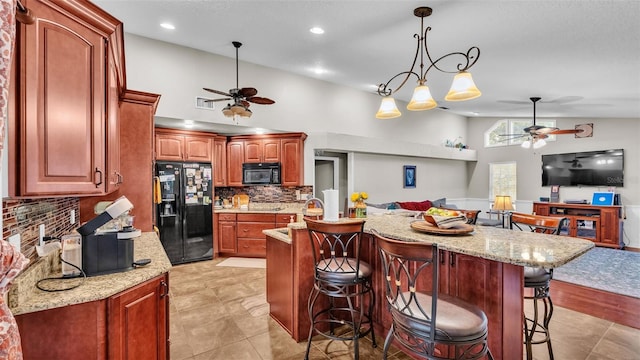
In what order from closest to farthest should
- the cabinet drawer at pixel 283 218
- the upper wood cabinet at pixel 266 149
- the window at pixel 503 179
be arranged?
the cabinet drawer at pixel 283 218 → the upper wood cabinet at pixel 266 149 → the window at pixel 503 179

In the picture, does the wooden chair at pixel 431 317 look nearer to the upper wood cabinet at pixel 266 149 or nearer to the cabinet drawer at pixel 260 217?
the cabinet drawer at pixel 260 217

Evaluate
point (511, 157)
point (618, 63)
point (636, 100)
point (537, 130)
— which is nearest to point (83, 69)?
point (618, 63)

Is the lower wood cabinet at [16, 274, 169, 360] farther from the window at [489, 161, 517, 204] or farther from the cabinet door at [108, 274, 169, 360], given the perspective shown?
the window at [489, 161, 517, 204]

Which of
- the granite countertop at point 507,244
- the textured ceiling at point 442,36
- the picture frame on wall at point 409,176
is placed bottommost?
the granite countertop at point 507,244

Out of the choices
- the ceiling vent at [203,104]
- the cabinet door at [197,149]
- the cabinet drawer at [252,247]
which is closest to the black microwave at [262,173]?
the cabinet door at [197,149]

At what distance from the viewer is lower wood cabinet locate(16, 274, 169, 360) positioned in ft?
4.38

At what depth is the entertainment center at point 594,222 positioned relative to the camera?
19.6ft

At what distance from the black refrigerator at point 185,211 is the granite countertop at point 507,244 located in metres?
3.02

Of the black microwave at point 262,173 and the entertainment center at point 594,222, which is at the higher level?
the black microwave at point 262,173

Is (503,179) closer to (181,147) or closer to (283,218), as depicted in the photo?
(283,218)

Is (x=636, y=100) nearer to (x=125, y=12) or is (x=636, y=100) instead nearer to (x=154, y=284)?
Answer: (x=154, y=284)

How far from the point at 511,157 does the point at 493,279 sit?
24.5ft

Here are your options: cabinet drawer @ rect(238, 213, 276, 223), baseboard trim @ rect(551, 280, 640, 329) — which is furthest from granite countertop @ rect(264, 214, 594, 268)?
cabinet drawer @ rect(238, 213, 276, 223)

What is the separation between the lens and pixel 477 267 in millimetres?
1871
